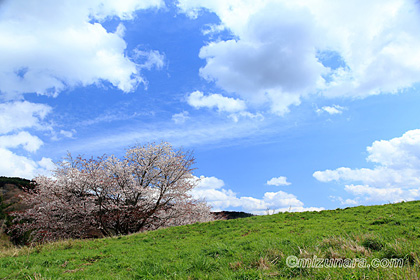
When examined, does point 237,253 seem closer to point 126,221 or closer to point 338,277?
point 338,277

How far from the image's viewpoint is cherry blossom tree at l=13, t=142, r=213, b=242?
2517 centimetres

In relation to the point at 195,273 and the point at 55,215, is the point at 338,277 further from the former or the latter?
the point at 55,215

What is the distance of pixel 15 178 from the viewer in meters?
47.8

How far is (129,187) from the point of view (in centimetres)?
2762

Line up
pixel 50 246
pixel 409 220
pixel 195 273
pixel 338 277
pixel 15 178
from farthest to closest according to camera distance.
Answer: pixel 15 178, pixel 50 246, pixel 409 220, pixel 195 273, pixel 338 277

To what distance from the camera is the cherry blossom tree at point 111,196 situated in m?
25.2

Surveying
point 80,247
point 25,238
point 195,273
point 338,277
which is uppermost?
point 338,277

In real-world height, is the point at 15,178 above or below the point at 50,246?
above

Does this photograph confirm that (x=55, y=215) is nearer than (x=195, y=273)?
No

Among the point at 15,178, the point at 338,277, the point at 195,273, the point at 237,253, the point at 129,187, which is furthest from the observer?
the point at 15,178

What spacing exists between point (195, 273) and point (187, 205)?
23897 millimetres

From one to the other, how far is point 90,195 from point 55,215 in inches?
164

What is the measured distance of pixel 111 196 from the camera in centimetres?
2644

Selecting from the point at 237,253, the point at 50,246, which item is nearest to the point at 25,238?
the point at 50,246
